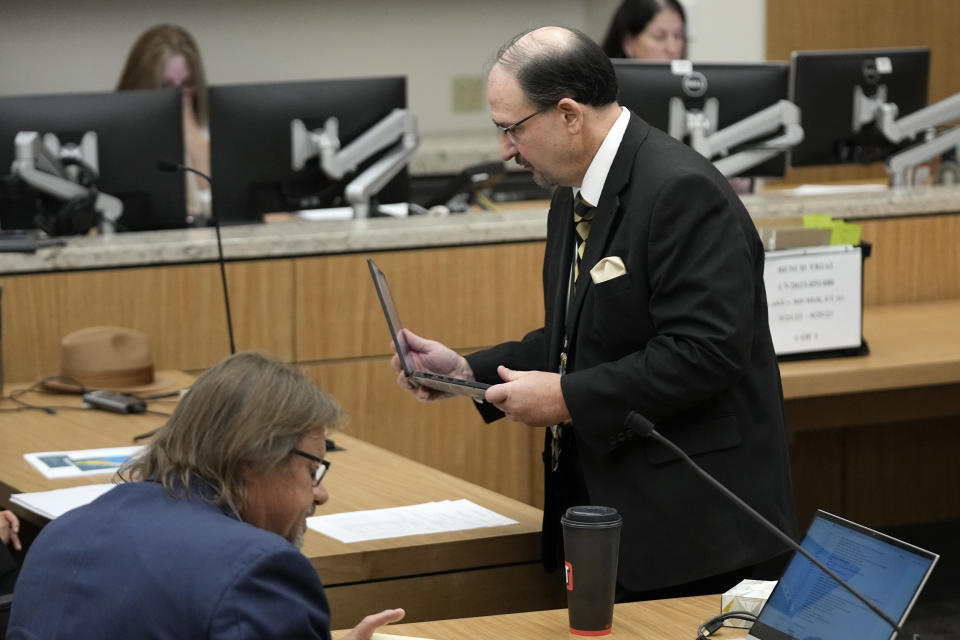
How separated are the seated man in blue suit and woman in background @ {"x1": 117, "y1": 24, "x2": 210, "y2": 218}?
405 cm

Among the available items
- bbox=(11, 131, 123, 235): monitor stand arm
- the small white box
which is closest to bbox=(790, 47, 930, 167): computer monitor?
bbox=(11, 131, 123, 235): monitor stand arm

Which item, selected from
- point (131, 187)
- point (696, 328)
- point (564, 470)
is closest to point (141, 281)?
point (131, 187)

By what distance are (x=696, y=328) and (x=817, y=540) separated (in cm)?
50

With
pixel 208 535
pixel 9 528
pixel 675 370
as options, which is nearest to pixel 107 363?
pixel 9 528

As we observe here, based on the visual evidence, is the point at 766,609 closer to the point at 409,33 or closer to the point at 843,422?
the point at 843,422

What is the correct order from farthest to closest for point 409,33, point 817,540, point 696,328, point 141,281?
point 409,33, point 141,281, point 696,328, point 817,540

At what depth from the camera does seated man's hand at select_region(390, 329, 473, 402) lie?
2406 millimetres

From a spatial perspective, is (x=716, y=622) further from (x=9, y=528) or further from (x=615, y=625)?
(x=9, y=528)

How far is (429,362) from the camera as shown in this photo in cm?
246

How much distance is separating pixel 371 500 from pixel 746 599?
889 millimetres

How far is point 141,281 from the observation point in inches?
132

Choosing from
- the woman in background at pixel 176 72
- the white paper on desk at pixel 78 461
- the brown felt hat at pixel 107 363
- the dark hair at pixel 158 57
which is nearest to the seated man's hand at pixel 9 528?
the white paper on desk at pixel 78 461

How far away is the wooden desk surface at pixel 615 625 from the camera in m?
1.78

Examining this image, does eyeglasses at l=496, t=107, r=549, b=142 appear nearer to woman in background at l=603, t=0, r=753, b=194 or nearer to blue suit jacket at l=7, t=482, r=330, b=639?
blue suit jacket at l=7, t=482, r=330, b=639
